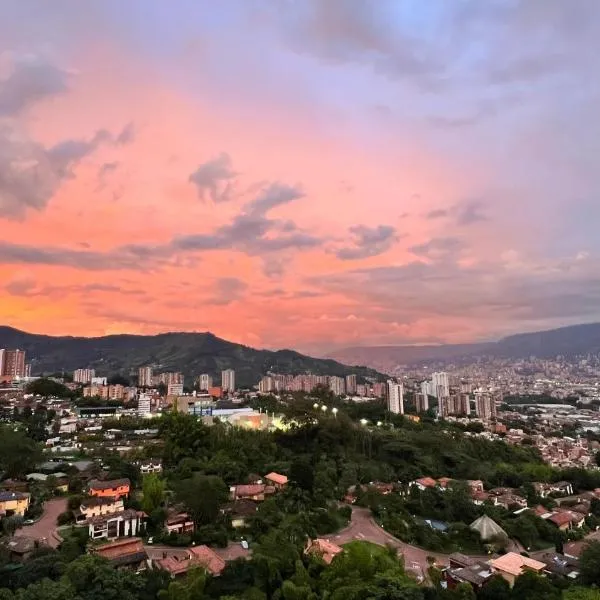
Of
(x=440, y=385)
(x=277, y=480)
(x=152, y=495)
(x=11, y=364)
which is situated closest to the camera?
(x=152, y=495)

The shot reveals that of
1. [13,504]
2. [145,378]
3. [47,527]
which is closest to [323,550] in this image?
[47,527]

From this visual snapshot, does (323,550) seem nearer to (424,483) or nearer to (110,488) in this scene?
(110,488)

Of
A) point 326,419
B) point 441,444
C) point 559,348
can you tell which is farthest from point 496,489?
point 559,348

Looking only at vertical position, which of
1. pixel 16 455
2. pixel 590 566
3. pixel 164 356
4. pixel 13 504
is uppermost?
pixel 164 356

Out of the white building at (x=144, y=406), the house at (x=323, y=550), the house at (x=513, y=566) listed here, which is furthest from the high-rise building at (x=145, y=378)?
the house at (x=513, y=566)

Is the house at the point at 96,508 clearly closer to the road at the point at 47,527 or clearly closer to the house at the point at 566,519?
the road at the point at 47,527

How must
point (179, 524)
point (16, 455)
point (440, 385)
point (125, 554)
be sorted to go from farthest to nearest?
point (440, 385) → point (16, 455) → point (179, 524) → point (125, 554)

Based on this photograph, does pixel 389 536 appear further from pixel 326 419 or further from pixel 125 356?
pixel 125 356
